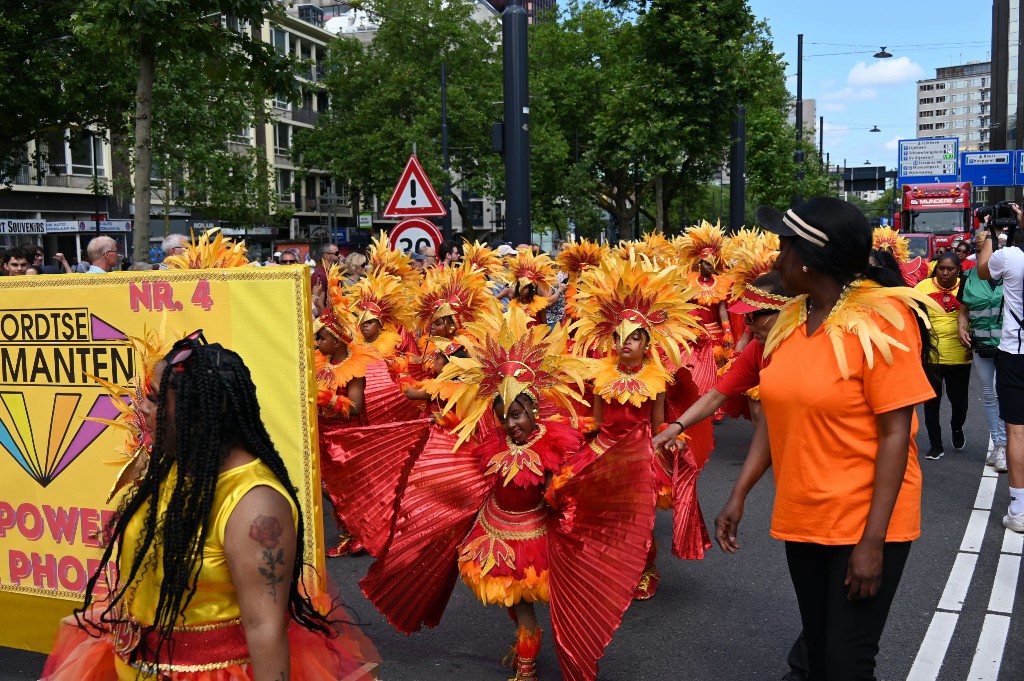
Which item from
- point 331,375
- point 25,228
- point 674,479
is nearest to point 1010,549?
point 674,479

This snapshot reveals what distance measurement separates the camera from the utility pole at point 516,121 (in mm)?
11086

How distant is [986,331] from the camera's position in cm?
838

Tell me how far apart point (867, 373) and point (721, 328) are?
8089 mm

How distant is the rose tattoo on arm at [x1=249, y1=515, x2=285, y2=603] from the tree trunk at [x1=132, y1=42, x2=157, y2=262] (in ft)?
27.6

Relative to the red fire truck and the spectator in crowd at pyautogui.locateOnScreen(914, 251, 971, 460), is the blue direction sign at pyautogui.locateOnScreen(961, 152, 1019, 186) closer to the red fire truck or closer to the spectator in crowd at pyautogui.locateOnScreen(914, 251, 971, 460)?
the red fire truck

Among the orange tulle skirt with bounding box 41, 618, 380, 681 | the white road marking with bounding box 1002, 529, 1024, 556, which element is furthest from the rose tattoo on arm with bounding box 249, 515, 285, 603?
the white road marking with bounding box 1002, 529, 1024, 556

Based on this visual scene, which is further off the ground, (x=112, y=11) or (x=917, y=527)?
(x=112, y=11)

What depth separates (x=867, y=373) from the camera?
3.04 meters

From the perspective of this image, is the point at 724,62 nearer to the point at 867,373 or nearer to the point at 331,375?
the point at 331,375

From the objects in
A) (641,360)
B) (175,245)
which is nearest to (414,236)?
(175,245)

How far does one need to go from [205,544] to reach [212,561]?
4 cm

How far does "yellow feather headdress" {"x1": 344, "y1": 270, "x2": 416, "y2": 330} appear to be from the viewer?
7.90 metres

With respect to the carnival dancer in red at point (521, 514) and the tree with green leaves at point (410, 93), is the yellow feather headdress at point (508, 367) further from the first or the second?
the tree with green leaves at point (410, 93)

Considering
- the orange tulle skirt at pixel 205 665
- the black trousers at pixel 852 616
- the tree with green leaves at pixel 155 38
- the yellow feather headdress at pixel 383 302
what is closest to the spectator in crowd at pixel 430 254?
the yellow feather headdress at pixel 383 302
